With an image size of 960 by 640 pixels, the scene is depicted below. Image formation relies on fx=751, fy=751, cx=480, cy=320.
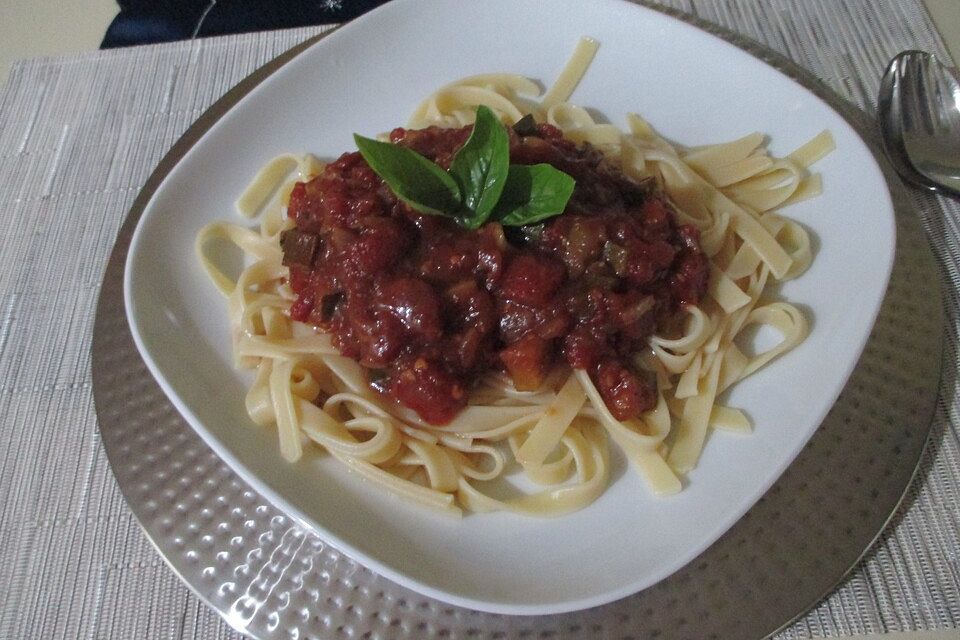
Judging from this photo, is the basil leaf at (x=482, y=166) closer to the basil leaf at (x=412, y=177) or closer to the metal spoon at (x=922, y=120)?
the basil leaf at (x=412, y=177)

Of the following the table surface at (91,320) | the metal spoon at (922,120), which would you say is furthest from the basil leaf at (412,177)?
the metal spoon at (922,120)

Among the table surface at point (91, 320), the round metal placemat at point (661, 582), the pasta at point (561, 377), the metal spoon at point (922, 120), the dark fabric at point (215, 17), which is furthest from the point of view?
the dark fabric at point (215, 17)

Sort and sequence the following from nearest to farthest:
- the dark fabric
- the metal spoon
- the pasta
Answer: the pasta
the metal spoon
the dark fabric

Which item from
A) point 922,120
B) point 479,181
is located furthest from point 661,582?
point 922,120

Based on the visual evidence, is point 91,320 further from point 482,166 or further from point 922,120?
point 922,120

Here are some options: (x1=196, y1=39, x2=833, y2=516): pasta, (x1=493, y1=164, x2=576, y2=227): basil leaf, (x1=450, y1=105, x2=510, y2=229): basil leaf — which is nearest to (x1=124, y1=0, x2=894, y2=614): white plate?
(x1=196, y1=39, x2=833, y2=516): pasta

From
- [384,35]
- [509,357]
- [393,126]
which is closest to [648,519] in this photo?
[509,357]

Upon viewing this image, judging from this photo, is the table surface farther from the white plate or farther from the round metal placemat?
the white plate
